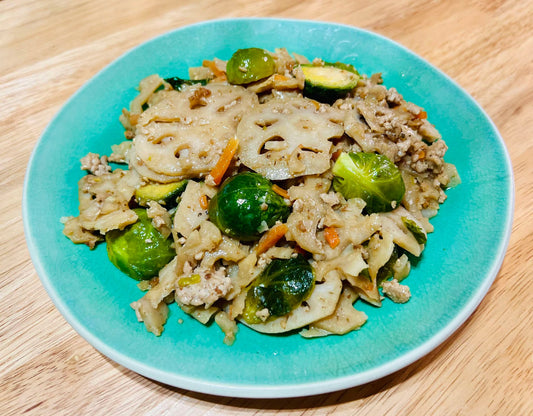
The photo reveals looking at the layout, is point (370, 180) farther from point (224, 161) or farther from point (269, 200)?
point (224, 161)

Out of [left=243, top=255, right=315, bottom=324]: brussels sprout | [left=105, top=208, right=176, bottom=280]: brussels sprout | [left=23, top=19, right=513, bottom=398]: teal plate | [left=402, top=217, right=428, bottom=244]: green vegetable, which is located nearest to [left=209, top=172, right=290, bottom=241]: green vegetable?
[left=243, top=255, right=315, bottom=324]: brussels sprout

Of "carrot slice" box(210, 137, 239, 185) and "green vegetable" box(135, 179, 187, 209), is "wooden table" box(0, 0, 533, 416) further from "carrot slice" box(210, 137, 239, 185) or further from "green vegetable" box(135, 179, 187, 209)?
"carrot slice" box(210, 137, 239, 185)

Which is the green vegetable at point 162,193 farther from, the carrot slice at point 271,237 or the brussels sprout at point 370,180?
the brussels sprout at point 370,180

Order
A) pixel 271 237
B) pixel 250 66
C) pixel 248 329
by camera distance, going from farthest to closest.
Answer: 1. pixel 250 66
2. pixel 271 237
3. pixel 248 329

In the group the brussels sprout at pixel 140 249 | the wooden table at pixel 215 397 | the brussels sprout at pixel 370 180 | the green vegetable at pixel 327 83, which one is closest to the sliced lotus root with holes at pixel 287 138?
the brussels sprout at pixel 370 180

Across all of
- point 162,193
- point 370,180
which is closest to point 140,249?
point 162,193

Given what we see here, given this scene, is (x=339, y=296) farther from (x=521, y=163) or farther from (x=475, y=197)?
(x=521, y=163)
